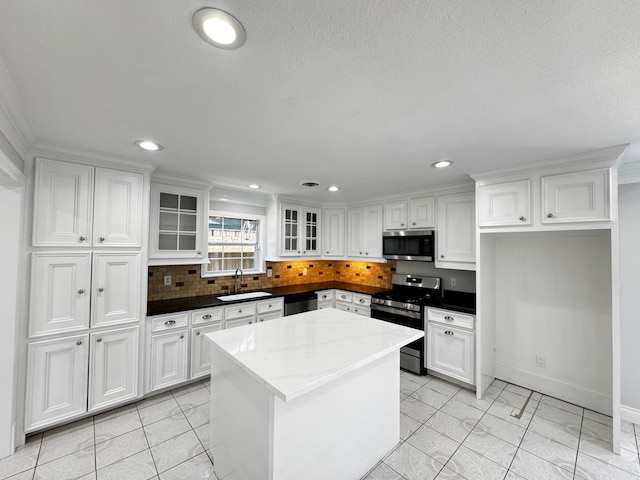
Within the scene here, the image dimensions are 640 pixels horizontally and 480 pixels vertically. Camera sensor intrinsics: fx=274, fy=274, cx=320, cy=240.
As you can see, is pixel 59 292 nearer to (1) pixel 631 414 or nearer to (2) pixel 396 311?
(2) pixel 396 311

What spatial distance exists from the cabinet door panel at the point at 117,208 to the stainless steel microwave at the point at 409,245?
9.99ft

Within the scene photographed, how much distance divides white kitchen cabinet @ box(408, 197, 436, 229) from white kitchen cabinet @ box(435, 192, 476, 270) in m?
0.09

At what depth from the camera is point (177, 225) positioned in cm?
314

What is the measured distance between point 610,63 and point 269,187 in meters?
3.11

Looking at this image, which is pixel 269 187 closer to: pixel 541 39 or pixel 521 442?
pixel 541 39

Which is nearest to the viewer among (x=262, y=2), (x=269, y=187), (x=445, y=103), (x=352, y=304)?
(x=262, y=2)

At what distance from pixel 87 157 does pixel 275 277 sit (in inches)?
109

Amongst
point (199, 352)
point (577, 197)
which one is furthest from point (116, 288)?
point (577, 197)

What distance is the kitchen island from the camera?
138cm

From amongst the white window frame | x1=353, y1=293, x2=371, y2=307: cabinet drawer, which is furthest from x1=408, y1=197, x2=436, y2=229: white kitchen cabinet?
the white window frame

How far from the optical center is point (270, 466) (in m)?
1.35

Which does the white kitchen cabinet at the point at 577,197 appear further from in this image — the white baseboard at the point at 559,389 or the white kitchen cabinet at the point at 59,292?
the white kitchen cabinet at the point at 59,292

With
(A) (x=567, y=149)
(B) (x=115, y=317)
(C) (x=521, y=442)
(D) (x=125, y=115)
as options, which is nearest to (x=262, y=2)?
(D) (x=125, y=115)

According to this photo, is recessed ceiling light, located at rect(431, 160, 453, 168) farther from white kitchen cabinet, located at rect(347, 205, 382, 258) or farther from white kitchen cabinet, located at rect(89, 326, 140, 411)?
white kitchen cabinet, located at rect(89, 326, 140, 411)
